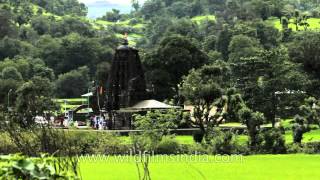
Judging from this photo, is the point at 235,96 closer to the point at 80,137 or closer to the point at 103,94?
the point at 80,137

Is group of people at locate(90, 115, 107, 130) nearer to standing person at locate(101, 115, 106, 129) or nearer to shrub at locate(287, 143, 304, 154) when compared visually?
standing person at locate(101, 115, 106, 129)

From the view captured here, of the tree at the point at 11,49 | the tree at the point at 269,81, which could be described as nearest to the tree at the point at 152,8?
the tree at the point at 11,49

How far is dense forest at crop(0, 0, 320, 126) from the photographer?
156 feet

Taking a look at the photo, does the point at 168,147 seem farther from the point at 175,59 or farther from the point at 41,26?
the point at 41,26

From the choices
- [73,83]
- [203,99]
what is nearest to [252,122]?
[203,99]

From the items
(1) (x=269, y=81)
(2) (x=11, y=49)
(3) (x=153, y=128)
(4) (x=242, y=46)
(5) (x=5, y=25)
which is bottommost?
(3) (x=153, y=128)

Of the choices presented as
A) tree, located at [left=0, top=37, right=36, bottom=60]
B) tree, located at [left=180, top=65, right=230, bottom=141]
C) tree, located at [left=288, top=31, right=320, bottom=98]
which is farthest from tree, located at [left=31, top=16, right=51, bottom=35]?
tree, located at [left=180, top=65, right=230, bottom=141]

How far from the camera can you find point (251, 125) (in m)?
31.5

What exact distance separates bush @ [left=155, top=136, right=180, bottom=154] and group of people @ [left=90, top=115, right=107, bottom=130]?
18925 millimetres

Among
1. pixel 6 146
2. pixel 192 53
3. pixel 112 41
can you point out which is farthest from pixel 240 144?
pixel 112 41

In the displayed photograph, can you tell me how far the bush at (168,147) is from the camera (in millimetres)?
31453

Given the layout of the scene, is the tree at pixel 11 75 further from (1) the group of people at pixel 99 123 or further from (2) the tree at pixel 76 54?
(1) the group of people at pixel 99 123

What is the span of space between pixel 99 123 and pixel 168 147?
20.5m

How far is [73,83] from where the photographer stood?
91500 mm
